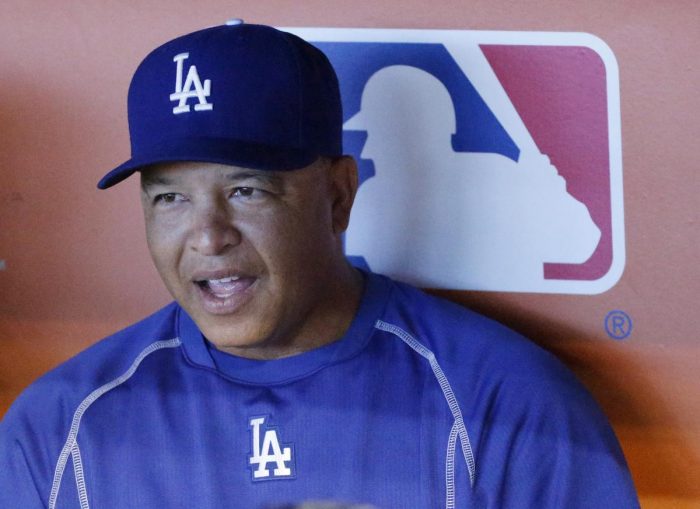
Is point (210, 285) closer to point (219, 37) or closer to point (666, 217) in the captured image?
point (219, 37)

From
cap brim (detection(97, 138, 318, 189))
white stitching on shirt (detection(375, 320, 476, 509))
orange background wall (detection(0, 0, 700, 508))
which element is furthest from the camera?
orange background wall (detection(0, 0, 700, 508))

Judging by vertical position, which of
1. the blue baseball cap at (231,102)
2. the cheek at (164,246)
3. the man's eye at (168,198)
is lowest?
the cheek at (164,246)

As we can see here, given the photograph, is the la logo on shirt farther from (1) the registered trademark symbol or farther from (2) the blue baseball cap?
(1) the registered trademark symbol

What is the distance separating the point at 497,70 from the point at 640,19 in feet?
0.67

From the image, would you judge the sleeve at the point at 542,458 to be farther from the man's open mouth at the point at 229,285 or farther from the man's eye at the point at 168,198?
the man's eye at the point at 168,198

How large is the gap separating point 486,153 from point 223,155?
48 centimetres

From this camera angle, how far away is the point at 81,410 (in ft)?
4.09

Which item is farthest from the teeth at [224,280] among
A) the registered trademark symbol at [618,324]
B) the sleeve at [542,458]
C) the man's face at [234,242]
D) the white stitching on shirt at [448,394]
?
the registered trademark symbol at [618,324]

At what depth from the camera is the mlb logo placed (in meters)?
Result: 1.39

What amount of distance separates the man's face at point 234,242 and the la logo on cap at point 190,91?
0.06 meters

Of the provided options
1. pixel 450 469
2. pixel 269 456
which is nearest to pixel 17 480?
pixel 269 456

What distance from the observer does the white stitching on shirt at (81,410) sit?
1225 millimetres

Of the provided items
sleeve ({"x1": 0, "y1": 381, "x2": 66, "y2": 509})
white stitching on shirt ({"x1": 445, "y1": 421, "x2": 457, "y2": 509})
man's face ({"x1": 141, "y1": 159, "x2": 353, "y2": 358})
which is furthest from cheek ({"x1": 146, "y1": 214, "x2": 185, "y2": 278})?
white stitching on shirt ({"x1": 445, "y1": 421, "x2": 457, "y2": 509})

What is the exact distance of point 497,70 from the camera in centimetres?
140
